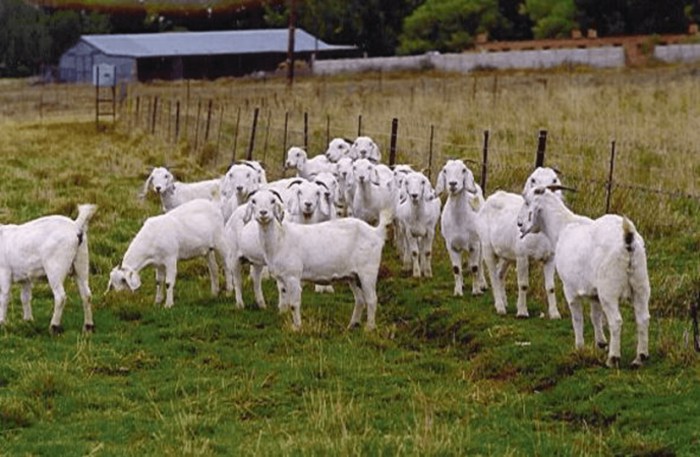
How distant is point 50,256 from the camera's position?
523 inches

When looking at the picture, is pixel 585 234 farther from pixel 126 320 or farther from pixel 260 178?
pixel 260 178

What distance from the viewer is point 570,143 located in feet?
82.7

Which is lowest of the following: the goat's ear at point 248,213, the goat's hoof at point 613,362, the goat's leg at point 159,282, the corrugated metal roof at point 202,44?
the goat's leg at point 159,282

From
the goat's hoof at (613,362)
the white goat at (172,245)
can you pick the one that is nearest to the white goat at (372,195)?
the white goat at (172,245)

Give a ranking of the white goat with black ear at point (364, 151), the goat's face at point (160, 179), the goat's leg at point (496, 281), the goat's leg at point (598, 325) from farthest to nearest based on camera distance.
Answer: the white goat with black ear at point (364, 151) < the goat's face at point (160, 179) < the goat's leg at point (496, 281) < the goat's leg at point (598, 325)

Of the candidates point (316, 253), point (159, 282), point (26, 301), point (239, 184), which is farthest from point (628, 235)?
point (239, 184)

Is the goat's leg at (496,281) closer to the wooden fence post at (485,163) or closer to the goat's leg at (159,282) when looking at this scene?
the goat's leg at (159,282)

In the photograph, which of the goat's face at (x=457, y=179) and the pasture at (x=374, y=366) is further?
the goat's face at (x=457, y=179)

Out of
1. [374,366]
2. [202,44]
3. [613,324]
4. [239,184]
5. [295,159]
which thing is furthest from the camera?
[202,44]

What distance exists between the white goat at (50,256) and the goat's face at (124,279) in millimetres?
1369

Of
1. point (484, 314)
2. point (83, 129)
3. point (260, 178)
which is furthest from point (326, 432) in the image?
point (83, 129)

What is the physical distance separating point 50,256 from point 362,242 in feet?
10.6

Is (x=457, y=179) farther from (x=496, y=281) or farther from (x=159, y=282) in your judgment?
(x=159, y=282)

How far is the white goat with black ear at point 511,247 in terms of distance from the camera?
1375 centimetres
